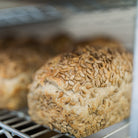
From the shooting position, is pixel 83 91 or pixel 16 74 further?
pixel 16 74

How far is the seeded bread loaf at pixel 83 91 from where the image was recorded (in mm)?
890

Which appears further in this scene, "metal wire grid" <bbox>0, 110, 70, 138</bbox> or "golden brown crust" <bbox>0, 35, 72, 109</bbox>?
"golden brown crust" <bbox>0, 35, 72, 109</bbox>

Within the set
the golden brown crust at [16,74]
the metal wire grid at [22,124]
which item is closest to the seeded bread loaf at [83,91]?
the metal wire grid at [22,124]

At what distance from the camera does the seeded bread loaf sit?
2.92 feet

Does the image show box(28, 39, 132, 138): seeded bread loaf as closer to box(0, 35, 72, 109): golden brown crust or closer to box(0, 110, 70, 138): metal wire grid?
box(0, 110, 70, 138): metal wire grid

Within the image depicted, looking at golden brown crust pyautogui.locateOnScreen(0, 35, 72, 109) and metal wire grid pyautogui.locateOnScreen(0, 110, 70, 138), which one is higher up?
golden brown crust pyautogui.locateOnScreen(0, 35, 72, 109)

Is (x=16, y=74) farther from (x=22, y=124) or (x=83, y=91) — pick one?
(x=83, y=91)

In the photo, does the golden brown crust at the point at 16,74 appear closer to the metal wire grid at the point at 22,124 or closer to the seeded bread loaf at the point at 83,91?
the metal wire grid at the point at 22,124

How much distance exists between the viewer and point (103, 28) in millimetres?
2010

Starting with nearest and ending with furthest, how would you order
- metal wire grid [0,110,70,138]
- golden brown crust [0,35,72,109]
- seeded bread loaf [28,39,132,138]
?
seeded bread loaf [28,39,132,138] → metal wire grid [0,110,70,138] → golden brown crust [0,35,72,109]

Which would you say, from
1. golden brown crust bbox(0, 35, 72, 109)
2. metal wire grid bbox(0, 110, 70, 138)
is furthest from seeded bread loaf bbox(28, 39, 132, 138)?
golden brown crust bbox(0, 35, 72, 109)

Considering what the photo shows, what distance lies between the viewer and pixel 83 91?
0.89m

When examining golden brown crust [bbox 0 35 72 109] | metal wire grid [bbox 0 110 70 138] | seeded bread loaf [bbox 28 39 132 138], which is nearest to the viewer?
seeded bread loaf [bbox 28 39 132 138]

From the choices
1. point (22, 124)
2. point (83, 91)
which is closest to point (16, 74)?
point (22, 124)
